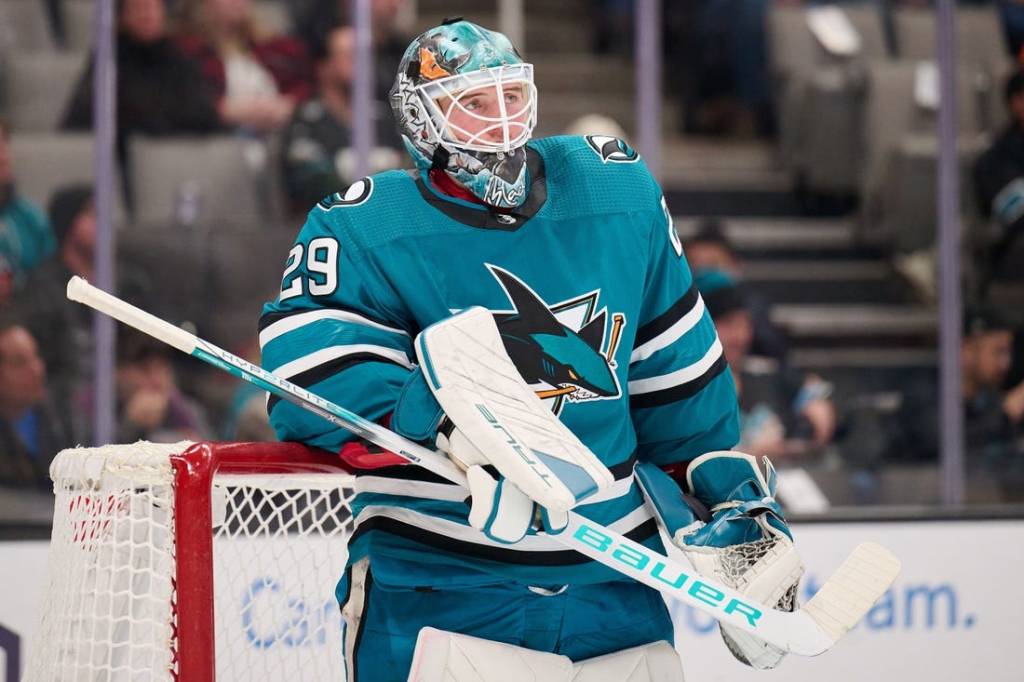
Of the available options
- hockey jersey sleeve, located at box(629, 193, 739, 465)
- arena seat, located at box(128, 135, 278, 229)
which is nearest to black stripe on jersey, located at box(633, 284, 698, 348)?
hockey jersey sleeve, located at box(629, 193, 739, 465)

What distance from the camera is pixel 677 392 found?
1641 mm

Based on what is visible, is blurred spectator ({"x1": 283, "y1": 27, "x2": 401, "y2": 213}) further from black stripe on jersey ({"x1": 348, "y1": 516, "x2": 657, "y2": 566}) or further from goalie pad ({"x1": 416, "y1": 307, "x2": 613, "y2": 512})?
goalie pad ({"x1": 416, "y1": 307, "x2": 613, "y2": 512})

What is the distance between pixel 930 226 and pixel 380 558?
226 centimetres

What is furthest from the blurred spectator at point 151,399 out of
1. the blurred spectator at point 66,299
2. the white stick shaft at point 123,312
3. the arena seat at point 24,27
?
the white stick shaft at point 123,312

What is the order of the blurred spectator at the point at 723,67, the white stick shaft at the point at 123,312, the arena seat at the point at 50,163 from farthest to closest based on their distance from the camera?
the blurred spectator at the point at 723,67
the arena seat at the point at 50,163
the white stick shaft at the point at 123,312

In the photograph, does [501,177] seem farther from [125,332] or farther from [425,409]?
[125,332]

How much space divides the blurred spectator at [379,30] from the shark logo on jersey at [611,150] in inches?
66.7

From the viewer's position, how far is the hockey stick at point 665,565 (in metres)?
1.41

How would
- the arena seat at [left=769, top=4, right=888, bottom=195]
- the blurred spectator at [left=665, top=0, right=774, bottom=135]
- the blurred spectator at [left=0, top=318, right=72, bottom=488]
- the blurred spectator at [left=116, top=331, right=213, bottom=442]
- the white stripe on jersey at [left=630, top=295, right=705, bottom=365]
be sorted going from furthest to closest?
the arena seat at [left=769, top=4, right=888, bottom=195] < the blurred spectator at [left=665, top=0, right=774, bottom=135] < the blurred spectator at [left=116, top=331, right=213, bottom=442] < the blurred spectator at [left=0, top=318, right=72, bottom=488] < the white stripe on jersey at [left=630, top=295, right=705, bottom=365]

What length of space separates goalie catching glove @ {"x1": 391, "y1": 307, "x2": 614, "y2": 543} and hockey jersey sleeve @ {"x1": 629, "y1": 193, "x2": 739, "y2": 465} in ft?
0.78

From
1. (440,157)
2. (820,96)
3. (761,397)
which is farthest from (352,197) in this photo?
(820,96)

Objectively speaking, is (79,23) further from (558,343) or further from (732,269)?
(558,343)

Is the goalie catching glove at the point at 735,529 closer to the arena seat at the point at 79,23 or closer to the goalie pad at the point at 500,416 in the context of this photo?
the goalie pad at the point at 500,416

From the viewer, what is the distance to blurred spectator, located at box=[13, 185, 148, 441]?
3.14 m
